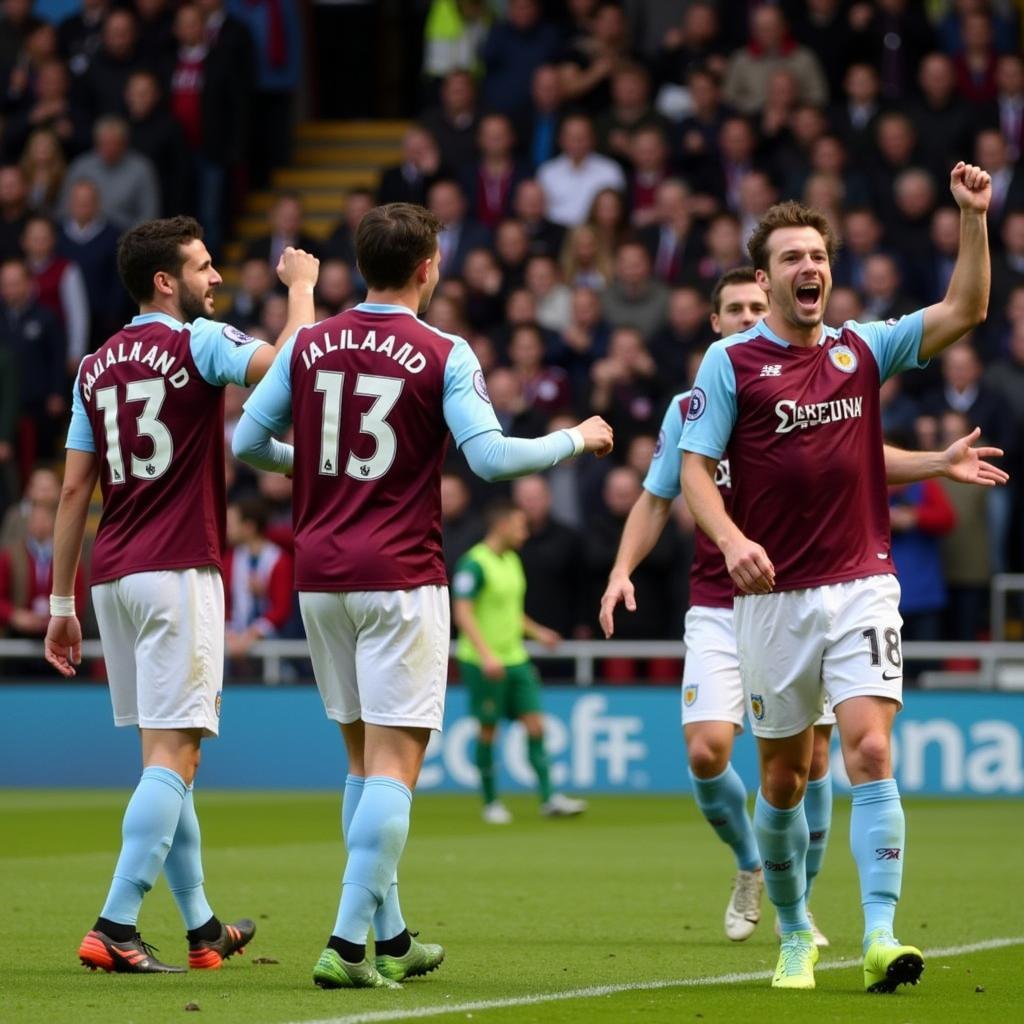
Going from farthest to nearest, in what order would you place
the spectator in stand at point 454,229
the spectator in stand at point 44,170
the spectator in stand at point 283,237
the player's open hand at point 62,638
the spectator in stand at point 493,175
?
the spectator in stand at point 44,170 < the spectator in stand at point 283,237 < the spectator in stand at point 493,175 < the spectator in stand at point 454,229 < the player's open hand at point 62,638

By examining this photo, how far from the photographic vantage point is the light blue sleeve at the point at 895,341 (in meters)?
7.45

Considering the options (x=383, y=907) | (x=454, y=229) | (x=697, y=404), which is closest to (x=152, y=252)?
(x=697, y=404)

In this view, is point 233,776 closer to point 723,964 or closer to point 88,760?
point 88,760

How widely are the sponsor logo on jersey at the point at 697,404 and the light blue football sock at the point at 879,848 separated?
4.46 feet

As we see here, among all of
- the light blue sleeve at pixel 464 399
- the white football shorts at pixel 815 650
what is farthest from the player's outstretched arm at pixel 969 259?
the light blue sleeve at pixel 464 399

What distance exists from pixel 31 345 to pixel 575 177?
17.6 ft

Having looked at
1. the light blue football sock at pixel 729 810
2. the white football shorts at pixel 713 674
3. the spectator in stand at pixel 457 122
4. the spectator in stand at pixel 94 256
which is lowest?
the light blue football sock at pixel 729 810

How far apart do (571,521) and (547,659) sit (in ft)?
4.03

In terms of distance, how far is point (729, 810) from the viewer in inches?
372

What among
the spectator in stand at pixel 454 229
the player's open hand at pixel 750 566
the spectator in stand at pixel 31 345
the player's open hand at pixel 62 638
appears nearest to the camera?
the player's open hand at pixel 750 566

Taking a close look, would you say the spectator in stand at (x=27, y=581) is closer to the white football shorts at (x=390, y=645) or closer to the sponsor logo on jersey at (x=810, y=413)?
the white football shorts at (x=390, y=645)

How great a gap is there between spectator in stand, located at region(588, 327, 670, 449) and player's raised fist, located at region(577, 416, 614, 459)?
1071 cm

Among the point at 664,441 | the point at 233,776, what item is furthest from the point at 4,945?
the point at 233,776

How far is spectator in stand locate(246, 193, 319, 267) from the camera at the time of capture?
21406 millimetres
